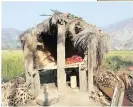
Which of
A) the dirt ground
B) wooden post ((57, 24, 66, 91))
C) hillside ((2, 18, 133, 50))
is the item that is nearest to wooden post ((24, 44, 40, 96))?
the dirt ground

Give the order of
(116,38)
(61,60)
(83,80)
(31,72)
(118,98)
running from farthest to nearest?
(116,38) → (83,80) → (61,60) → (31,72) → (118,98)

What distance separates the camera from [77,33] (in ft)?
35.1

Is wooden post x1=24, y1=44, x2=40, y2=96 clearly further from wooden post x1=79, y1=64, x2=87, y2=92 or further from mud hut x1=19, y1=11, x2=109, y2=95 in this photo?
wooden post x1=79, y1=64, x2=87, y2=92

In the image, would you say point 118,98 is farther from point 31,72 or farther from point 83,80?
point 31,72

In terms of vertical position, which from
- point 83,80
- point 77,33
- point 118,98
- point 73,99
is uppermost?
point 77,33

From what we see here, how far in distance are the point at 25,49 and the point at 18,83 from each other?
52.5 inches

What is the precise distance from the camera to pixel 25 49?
392 inches

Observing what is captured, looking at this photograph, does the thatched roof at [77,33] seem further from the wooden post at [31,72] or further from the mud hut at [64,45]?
the wooden post at [31,72]

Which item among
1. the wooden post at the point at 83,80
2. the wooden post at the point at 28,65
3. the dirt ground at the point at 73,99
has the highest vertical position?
the wooden post at the point at 28,65

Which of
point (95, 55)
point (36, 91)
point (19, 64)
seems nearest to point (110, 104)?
point (95, 55)

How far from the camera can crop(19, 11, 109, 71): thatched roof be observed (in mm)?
9938

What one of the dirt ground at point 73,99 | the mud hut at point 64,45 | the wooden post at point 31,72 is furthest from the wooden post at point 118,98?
the wooden post at point 31,72

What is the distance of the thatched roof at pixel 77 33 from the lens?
9.94 metres

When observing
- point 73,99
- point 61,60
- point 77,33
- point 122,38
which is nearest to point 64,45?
point 61,60
